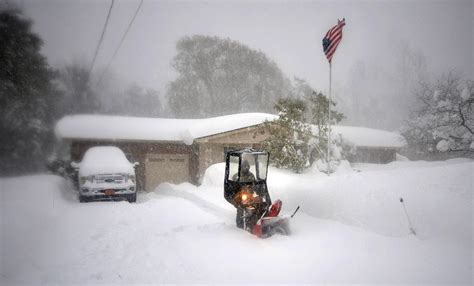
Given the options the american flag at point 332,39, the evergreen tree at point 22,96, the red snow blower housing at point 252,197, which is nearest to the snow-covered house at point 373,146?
the american flag at point 332,39

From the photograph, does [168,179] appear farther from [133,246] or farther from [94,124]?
[133,246]

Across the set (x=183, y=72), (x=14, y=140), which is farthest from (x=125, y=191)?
(x=183, y=72)

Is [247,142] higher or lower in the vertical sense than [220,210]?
higher

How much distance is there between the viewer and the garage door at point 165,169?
1869 centimetres

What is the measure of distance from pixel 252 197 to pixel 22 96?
6263mm

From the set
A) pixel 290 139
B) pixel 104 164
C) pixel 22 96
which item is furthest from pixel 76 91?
pixel 290 139

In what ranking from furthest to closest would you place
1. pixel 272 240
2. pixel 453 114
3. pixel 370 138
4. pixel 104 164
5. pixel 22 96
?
pixel 370 138 < pixel 453 114 < pixel 104 164 < pixel 22 96 < pixel 272 240

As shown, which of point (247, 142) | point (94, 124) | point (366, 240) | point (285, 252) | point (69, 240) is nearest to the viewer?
point (285, 252)

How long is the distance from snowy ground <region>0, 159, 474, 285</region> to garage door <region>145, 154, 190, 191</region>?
28.1 feet

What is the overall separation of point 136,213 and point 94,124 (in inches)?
361

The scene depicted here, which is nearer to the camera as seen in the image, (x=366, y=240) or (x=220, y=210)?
(x=366, y=240)

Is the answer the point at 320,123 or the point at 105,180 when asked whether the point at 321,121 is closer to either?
the point at 320,123

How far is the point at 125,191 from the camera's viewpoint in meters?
11.8

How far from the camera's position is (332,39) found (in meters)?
12.7
